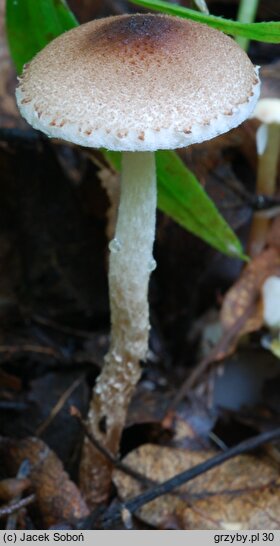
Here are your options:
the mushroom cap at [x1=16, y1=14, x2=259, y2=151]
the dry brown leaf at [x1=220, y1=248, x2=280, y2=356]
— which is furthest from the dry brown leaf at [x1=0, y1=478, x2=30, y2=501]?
the mushroom cap at [x1=16, y1=14, x2=259, y2=151]

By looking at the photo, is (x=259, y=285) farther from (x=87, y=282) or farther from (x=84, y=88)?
(x=84, y=88)

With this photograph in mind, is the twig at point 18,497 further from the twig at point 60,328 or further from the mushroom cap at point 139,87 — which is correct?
the mushroom cap at point 139,87

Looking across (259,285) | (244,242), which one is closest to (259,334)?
(259,285)

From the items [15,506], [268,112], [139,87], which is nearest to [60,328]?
[15,506]

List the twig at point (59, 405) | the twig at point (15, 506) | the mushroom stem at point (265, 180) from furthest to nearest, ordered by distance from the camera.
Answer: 1. the mushroom stem at point (265, 180)
2. the twig at point (59, 405)
3. the twig at point (15, 506)

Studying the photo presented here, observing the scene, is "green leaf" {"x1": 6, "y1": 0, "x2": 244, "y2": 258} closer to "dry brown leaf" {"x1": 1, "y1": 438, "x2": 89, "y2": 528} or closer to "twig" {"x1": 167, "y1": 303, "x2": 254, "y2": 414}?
"twig" {"x1": 167, "y1": 303, "x2": 254, "y2": 414}

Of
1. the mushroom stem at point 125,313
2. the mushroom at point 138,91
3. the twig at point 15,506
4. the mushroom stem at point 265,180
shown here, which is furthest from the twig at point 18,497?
the mushroom stem at point 265,180
